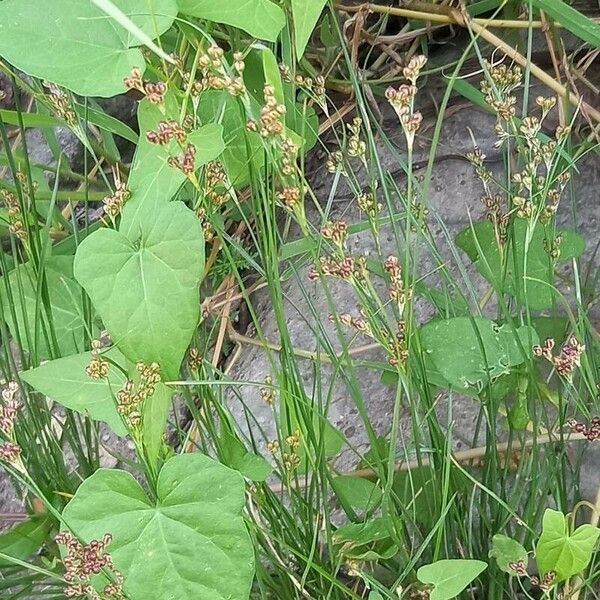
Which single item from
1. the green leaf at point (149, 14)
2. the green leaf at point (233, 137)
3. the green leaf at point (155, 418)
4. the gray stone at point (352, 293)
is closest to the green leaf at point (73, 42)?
the green leaf at point (149, 14)

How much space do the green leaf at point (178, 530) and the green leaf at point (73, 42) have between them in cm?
28

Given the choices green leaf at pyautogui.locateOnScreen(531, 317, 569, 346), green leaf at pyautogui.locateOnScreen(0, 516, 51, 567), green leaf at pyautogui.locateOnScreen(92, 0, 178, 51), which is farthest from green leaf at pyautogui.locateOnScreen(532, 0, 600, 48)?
green leaf at pyautogui.locateOnScreen(0, 516, 51, 567)

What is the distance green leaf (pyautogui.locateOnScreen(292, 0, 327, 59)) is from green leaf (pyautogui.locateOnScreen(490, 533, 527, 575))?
1.21 feet

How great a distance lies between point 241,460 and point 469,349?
0.68 feet

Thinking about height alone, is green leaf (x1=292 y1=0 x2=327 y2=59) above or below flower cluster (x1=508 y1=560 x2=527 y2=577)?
above

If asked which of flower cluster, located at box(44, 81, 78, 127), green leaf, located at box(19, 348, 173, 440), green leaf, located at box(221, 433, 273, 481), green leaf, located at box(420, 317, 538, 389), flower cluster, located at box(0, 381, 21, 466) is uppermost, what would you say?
flower cluster, located at box(44, 81, 78, 127)

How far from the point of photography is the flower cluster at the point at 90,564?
45 centimetres

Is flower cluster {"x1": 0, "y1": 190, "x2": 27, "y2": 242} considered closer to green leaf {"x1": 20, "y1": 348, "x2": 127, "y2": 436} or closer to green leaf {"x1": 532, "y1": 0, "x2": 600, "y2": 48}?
green leaf {"x1": 20, "y1": 348, "x2": 127, "y2": 436}

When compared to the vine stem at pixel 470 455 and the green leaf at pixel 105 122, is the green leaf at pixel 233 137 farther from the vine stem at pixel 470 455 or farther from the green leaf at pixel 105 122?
the vine stem at pixel 470 455

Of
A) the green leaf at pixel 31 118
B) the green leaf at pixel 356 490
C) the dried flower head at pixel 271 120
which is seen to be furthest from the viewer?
the green leaf at pixel 31 118

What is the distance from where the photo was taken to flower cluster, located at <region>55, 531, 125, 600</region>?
45 cm

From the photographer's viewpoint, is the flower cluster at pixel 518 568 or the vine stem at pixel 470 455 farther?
the vine stem at pixel 470 455

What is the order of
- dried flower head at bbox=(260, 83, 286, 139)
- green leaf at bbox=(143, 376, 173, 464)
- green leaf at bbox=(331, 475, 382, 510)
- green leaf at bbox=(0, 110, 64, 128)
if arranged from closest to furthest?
1. dried flower head at bbox=(260, 83, 286, 139)
2. green leaf at bbox=(143, 376, 173, 464)
3. green leaf at bbox=(331, 475, 382, 510)
4. green leaf at bbox=(0, 110, 64, 128)

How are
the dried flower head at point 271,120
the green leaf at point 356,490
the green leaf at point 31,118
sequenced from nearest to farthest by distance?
the dried flower head at point 271,120, the green leaf at point 356,490, the green leaf at point 31,118
